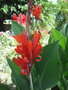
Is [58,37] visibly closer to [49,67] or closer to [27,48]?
[49,67]

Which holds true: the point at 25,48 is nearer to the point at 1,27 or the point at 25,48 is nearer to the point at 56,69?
the point at 56,69

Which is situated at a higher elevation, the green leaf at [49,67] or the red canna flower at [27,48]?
the red canna flower at [27,48]

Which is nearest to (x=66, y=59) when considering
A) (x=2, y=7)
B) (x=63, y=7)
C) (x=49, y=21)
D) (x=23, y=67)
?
(x=23, y=67)

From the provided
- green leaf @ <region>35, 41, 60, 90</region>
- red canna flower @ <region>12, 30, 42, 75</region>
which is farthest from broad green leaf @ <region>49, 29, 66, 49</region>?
red canna flower @ <region>12, 30, 42, 75</region>

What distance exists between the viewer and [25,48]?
43 cm

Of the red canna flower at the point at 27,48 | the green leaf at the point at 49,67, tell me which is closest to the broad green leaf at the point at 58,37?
the green leaf at the point at 49,67

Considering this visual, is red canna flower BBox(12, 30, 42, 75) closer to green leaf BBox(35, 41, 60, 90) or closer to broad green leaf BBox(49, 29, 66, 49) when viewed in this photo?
green leaf BBox(35, 41, 60, 90)

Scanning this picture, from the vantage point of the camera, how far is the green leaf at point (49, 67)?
1.89ft

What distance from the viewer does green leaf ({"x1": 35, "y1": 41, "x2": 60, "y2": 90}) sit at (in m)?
0.58

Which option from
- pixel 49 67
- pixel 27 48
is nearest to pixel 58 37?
pixel 49 67

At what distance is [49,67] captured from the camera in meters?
0.60

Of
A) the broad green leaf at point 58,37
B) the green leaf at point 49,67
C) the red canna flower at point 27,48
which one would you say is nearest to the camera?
the red canna flower at point 27,48

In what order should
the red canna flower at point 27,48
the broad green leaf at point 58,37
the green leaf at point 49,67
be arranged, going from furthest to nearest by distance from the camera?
1. the broad green leaf at point 58,37
2. the green leaf at point 49,67
3. the red canna flower at point 27,48

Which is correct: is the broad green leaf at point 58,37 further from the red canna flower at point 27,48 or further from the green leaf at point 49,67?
the red canna flower at point 27,48
